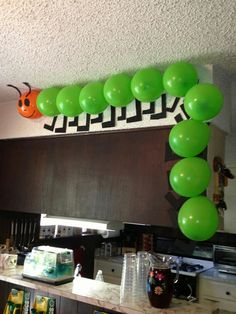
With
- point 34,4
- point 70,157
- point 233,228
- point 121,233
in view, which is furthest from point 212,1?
point 121,233

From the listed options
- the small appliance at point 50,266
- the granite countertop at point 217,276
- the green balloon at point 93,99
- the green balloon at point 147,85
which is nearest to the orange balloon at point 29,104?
the green balloon at point 93,99

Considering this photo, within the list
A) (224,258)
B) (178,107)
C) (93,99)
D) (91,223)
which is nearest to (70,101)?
(93,99)

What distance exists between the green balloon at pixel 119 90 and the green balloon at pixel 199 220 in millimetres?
746

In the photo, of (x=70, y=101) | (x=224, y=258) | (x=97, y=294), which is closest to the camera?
(x=97, y=294)

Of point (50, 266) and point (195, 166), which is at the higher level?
point (195, 166)

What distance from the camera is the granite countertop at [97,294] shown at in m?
1.50

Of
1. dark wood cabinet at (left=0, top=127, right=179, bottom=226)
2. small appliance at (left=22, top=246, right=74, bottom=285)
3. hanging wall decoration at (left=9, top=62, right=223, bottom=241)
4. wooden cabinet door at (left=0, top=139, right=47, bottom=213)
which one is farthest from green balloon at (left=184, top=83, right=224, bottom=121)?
wooden cabinet door at (left=0, top=139, right=47, bottom=213)

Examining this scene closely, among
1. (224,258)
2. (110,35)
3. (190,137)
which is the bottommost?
(224,258)

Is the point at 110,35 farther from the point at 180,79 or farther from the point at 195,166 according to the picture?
the point at 195,166

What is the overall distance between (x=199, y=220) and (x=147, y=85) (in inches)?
31.0

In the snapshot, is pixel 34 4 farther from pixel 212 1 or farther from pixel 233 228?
pixel 233 228

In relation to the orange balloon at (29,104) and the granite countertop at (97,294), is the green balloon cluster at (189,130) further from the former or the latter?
the orange balloon at (29,104)

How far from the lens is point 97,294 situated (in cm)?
169

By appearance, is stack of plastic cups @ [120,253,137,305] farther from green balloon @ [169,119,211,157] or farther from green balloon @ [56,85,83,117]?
green balloon @ [56,85,83,117]
